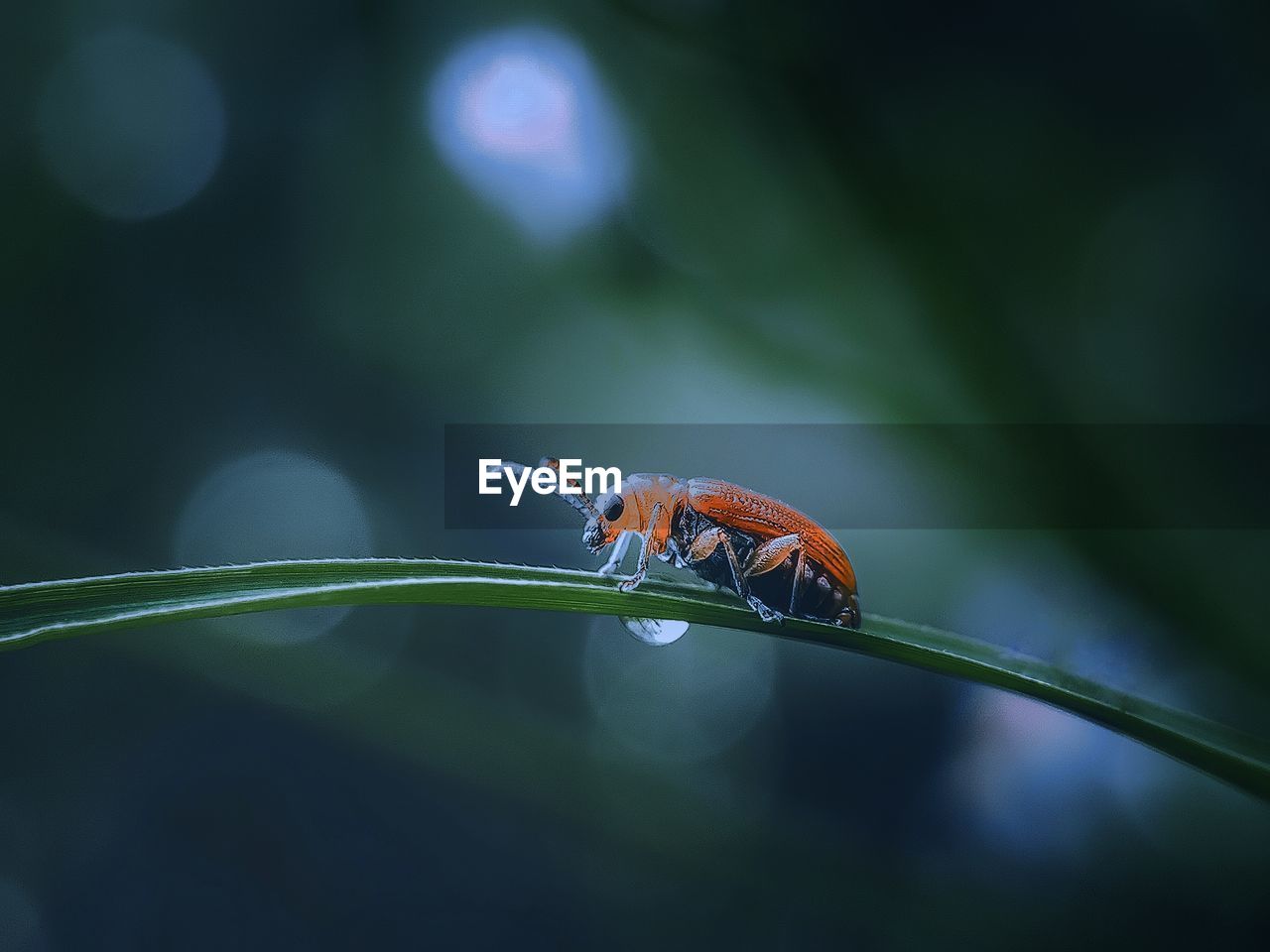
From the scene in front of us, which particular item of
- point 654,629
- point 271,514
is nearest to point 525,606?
point 654,629

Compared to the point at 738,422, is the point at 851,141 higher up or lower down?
higher up

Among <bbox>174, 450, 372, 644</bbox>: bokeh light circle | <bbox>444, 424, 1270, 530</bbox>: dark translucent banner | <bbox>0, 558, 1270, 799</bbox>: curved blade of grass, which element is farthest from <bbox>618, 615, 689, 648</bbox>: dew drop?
<bbox>174, 450, 372, 644</bbox>: bokeh light circle

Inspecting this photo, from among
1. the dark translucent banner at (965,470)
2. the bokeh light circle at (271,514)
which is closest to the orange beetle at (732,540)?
the dark translucent banner at (965,470)

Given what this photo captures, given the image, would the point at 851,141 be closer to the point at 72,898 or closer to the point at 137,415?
the point at 137,415

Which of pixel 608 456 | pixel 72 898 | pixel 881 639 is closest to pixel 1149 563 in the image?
pixel 881 639

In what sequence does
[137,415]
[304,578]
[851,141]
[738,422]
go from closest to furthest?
[304,578] < [851,141] < [738,422] < [137,415]

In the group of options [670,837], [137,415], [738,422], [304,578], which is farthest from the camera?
[137,415]

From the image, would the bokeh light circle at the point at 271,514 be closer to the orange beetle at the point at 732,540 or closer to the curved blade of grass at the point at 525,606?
the orange beetle at the point at 732,540
